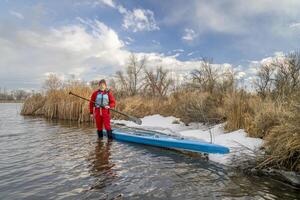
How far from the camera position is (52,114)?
54.0ft

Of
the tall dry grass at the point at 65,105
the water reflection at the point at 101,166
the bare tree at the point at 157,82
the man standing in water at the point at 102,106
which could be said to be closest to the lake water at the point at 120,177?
the water reflection at the point at 101,166

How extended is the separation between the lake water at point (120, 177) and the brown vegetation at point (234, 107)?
2.60ft

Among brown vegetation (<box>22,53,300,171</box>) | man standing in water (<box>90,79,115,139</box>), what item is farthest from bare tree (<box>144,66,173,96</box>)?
man standing in water (<box>90,79,115,139</box>)

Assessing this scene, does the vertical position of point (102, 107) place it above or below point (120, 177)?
above

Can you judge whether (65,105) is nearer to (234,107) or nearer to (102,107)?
(102,107)

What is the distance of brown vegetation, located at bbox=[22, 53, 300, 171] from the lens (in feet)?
14.5

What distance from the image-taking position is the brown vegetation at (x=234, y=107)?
14.5 feet

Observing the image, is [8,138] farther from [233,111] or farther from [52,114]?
[52,114]

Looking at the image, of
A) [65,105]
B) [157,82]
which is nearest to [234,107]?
[65,105]

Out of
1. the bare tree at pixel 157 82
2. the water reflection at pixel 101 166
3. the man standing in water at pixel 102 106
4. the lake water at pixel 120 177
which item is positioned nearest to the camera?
the lake water at pixel 120 177

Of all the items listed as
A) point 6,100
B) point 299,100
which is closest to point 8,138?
point 299,100

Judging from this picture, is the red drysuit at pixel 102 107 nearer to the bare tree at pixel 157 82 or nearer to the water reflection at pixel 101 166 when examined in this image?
the water reflection at pixel 101 166

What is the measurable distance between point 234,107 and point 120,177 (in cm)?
427

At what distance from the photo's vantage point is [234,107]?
24.3ft
